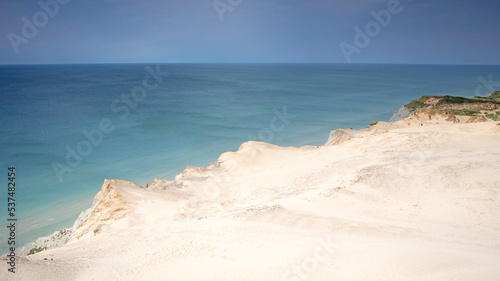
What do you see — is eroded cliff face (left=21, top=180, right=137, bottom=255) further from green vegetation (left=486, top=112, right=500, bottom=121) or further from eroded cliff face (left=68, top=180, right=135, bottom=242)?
green vegetation (left=486, top=112, right=500, bottom=121)

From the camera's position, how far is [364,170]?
11711mm

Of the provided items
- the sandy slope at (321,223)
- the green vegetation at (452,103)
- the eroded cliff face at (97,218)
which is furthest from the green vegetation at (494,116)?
the eroded cliff face at (97,218)

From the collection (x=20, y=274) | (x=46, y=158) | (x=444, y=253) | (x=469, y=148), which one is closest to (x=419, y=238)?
(x=444, y=253)

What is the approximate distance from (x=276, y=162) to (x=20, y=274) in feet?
41.5

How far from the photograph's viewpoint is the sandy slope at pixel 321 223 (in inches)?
→ 253

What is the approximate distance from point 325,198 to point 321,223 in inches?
79.4

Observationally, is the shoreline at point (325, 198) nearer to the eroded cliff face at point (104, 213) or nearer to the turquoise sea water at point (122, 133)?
the eroded cliff face at point (104, 213)

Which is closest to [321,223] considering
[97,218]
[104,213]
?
[104,213]

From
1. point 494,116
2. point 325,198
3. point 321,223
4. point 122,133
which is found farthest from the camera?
point 122,133

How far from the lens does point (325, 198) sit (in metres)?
10.4

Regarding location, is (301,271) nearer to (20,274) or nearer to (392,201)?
(392,201)

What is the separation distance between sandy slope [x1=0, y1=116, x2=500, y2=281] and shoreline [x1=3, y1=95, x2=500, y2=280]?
50 mm

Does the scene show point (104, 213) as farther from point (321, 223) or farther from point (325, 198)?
point (325, 198)

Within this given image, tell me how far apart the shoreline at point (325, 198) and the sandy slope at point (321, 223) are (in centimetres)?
5
